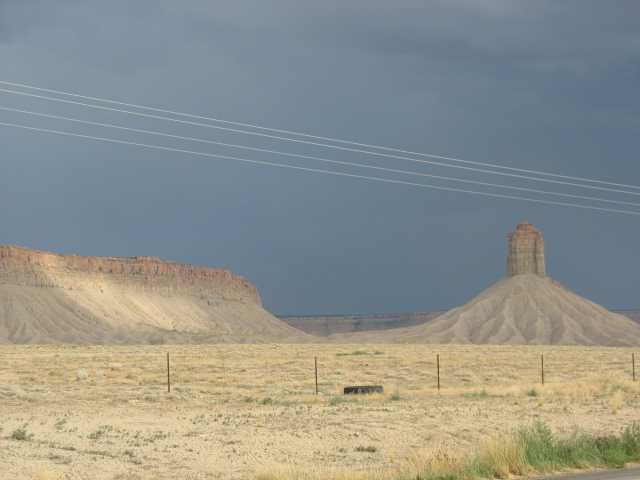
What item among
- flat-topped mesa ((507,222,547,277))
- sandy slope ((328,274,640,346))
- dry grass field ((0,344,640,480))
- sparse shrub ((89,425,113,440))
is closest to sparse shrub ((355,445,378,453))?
dry grass field ((0,344,640,480))

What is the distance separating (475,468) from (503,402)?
1414cm

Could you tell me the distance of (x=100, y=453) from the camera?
58.4 ft

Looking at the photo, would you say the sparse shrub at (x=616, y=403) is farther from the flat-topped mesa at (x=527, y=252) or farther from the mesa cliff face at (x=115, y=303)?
the flat-topped mesa at (x=527, y=252)

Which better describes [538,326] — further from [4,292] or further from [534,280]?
[4,292]

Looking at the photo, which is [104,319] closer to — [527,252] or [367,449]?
[527,252]

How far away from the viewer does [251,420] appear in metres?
23.0

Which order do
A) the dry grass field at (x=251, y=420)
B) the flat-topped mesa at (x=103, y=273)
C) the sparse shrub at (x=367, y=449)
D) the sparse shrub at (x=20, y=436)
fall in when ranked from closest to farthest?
the dry grass field at (x=251, y=420)
the sparse shrub at (x=367, y=449)
the sparse shrub at (x=20, y=436)
the flat-topped mesa at (x=103, y=273)

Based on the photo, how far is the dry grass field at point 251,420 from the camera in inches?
670

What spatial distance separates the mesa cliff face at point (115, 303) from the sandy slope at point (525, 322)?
91.7ft

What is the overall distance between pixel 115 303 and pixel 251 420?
142676mm

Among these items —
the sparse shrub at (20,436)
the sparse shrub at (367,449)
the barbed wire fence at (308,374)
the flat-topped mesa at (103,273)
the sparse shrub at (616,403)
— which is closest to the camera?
the sparse shrub at (367,449)

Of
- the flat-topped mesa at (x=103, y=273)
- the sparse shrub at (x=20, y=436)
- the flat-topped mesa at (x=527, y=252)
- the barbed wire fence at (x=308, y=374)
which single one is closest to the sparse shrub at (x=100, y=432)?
the sparse shrub at (x=20, y=436)

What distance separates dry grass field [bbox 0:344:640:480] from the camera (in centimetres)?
1702

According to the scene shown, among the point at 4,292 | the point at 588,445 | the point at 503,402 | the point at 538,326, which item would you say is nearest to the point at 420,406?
the point at 503,402
